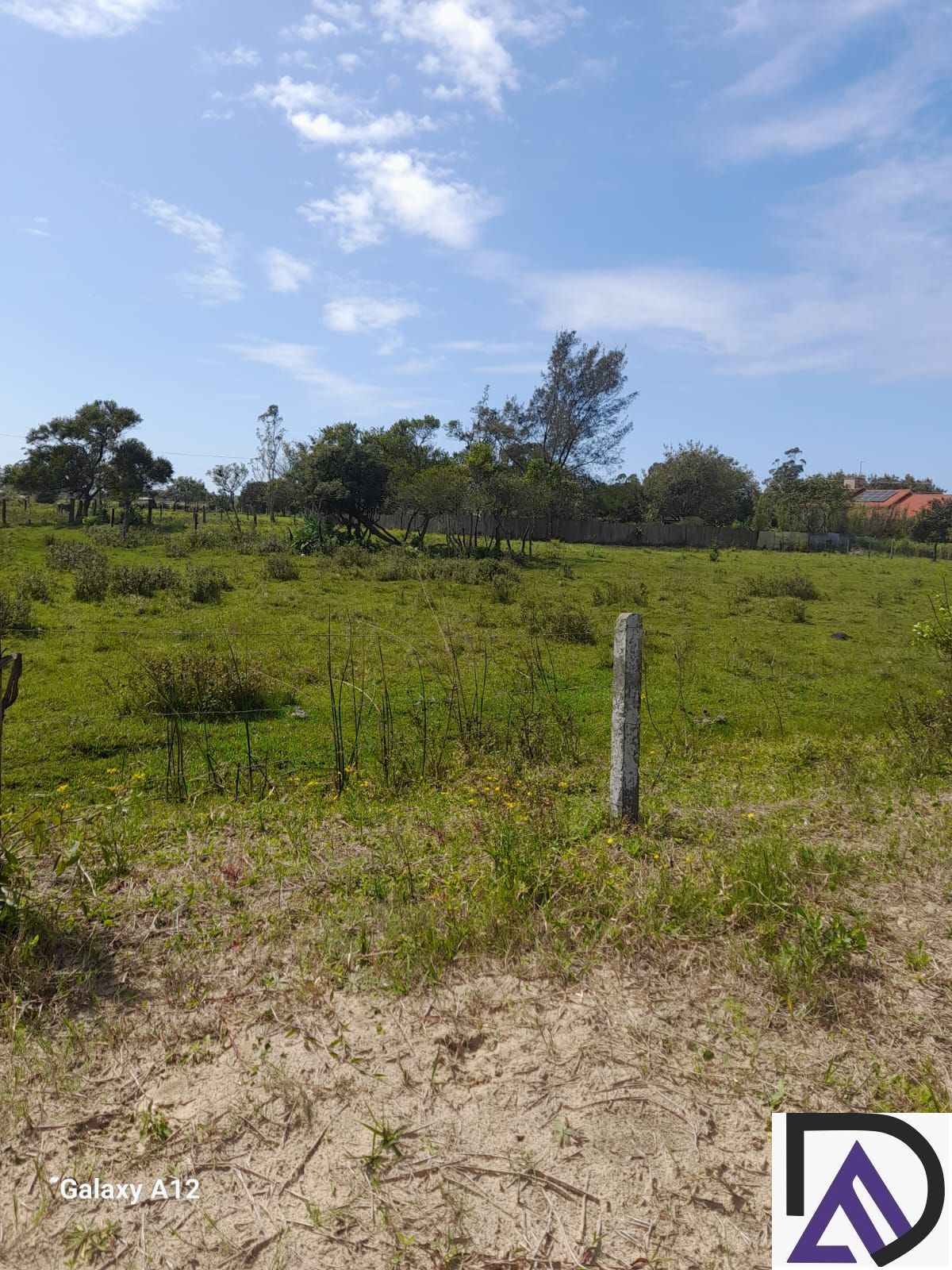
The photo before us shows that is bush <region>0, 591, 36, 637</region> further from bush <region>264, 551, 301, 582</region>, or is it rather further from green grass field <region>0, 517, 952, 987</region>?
bush <region>264, 551, 301, 582</region>

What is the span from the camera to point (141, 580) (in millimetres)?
19141

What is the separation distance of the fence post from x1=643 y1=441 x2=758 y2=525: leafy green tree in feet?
207

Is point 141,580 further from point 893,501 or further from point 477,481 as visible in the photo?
point 893,501

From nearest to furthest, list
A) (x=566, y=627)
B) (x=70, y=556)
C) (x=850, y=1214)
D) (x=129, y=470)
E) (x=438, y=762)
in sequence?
1. (x=850, y=1214)
2. (x=438, y=762)
3. (x=566, y=627)
4. (x=70, y=556)
5. (x=129, y=470)

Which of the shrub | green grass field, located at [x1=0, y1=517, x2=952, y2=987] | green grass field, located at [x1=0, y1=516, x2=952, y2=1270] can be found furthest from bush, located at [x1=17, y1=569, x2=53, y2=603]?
the shrub

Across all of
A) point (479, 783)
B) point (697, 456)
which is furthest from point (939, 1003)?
point (697, 456)

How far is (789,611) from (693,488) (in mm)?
49791

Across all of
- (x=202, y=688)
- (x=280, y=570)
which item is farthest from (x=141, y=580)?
(x=202, y=688)

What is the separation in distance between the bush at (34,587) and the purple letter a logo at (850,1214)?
16.8 metres

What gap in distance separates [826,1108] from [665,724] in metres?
6.86

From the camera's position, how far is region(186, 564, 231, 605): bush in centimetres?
1838

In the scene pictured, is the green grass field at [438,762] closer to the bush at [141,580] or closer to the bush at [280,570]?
→ the bush at [141,580]

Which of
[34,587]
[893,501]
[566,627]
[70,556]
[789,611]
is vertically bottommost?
[566,627]

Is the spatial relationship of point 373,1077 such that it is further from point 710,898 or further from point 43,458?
point 43,458
